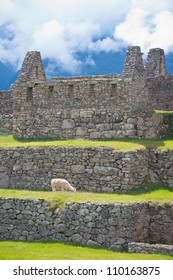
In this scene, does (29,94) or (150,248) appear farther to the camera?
(29,94)

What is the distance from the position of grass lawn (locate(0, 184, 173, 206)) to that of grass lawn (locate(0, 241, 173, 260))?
154 centimetres

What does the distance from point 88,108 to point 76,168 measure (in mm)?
3222

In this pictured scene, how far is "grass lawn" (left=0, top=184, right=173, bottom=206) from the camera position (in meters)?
20.8

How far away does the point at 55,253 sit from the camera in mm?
18406

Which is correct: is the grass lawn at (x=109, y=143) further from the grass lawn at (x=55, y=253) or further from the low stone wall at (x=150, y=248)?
the grass lawn at (x=55, y=253)

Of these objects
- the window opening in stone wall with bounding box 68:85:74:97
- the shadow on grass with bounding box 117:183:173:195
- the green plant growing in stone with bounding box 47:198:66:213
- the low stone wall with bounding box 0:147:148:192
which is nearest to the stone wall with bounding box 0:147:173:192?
the low stone wall with bounding box 0:147:148:192

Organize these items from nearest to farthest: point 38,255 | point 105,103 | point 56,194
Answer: point 38,255, point 56,194, point 105,103

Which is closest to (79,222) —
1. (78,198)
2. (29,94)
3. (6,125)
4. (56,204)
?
(78,198)

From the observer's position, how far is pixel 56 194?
21438 mm

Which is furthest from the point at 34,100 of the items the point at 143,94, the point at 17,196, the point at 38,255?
→ the point at 38,255

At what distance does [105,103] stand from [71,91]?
5.14ft

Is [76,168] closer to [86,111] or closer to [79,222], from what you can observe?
[86,111]

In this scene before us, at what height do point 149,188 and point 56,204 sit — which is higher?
point 149,188

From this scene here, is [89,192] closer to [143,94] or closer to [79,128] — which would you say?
[79,128]
